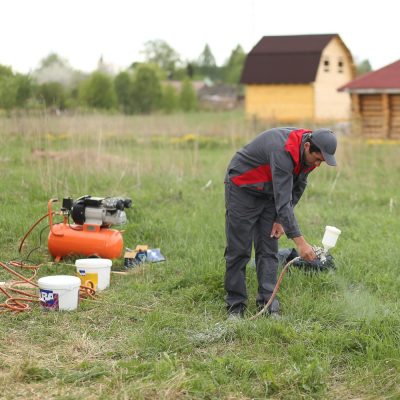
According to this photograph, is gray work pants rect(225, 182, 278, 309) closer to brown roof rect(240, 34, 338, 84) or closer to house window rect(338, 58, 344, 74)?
brown roof rect(240, 34, 338, 84)

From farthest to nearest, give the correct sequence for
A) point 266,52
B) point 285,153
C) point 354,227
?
point 266,52 → point 354,227 → point 285,153

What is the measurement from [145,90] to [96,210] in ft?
104

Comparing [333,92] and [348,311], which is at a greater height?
[333,92]


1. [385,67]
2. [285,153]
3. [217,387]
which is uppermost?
[385,67]

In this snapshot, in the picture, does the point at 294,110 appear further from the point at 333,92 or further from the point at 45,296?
the point at 45,296

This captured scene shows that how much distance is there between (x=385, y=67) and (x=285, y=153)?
1999cm

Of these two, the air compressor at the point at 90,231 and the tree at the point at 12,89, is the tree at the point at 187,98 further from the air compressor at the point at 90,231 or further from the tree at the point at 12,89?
the air compressor at the point at 90,231

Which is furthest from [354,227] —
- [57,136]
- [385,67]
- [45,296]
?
[385,67]

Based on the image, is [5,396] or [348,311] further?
[348,311]

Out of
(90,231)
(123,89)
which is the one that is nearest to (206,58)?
(123,89)

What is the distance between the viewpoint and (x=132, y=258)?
671 cm

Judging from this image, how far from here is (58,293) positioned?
5.23 m

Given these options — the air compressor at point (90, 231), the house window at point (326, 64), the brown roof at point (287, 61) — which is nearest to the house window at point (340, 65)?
the house window at point (326, 64)

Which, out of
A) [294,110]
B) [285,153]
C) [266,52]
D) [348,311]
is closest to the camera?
[285,153]
